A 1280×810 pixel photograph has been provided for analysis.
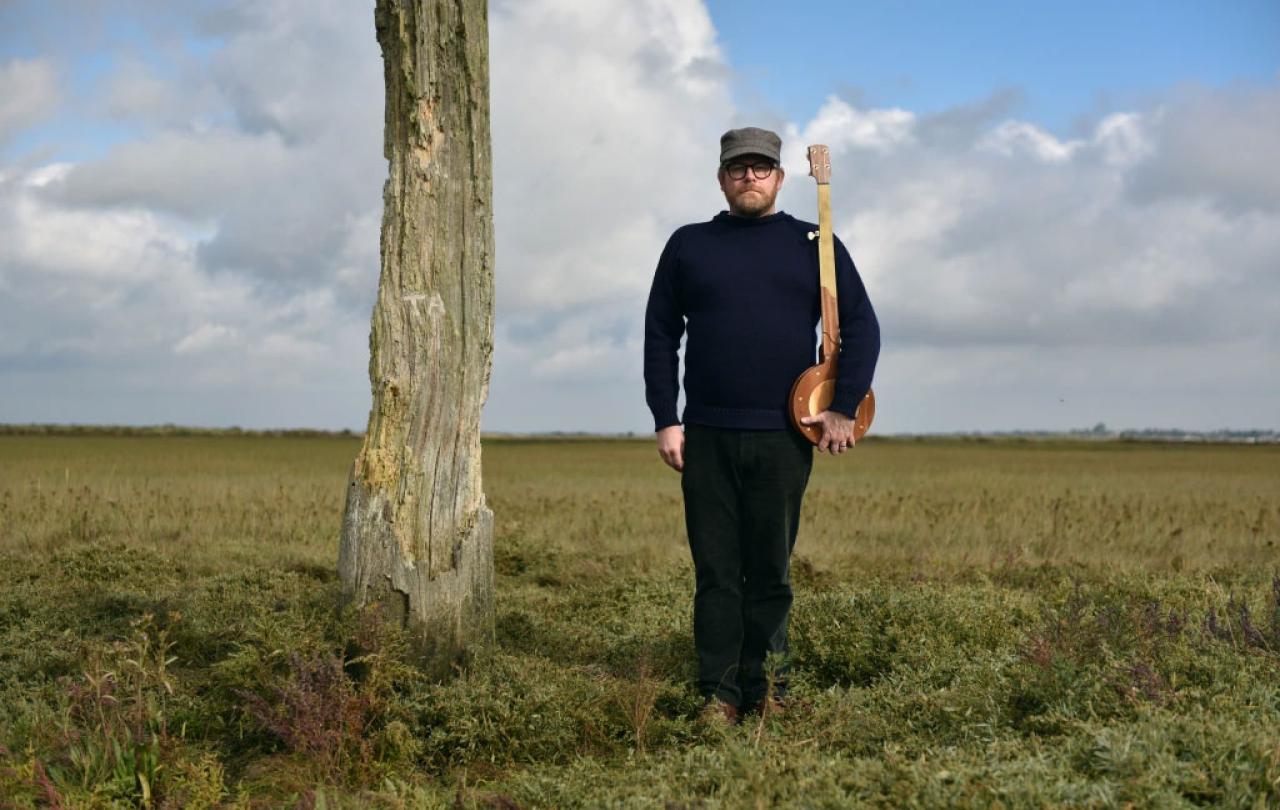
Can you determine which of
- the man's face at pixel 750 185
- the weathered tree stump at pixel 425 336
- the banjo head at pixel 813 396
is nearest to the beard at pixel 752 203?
the man's face at pixel 750 185

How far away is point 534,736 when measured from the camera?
16.4 feet

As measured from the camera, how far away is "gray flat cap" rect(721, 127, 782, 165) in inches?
203

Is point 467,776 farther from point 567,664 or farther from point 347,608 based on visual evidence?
point 567,664

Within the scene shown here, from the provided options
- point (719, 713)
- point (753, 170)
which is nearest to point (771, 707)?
point (719, 713)

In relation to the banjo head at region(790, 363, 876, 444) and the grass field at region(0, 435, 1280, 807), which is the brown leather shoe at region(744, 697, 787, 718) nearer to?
the grass field at region(0, 435, 1280, 807)

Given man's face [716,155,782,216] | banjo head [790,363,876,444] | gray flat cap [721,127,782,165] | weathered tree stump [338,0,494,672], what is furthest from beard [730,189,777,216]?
weathered tree stump [338,0,494,672]

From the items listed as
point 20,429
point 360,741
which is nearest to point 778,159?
point 360,741

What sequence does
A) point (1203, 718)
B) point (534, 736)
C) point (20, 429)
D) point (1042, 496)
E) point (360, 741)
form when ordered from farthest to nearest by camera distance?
point (20, 429) → point (1042, 496) → point (534, 736) → point (360, 741) → point (1203, 718)

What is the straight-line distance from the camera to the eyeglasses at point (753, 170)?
5.27 metres

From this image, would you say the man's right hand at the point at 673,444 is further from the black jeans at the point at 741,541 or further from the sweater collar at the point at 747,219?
the sweater collar at the point at 747,219

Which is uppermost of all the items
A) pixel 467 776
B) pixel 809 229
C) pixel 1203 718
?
pixel 809 229

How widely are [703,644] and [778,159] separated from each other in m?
2.45

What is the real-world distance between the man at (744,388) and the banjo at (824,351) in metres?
0.06

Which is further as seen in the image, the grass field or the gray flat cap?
the gray flat cap
